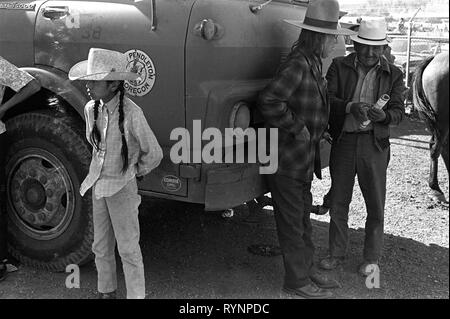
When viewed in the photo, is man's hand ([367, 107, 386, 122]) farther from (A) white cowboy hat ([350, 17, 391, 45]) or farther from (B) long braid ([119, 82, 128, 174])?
(B) long braid ([119, 82, 128, 174])

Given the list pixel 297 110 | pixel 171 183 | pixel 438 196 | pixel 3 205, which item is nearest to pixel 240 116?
pixel 297 110

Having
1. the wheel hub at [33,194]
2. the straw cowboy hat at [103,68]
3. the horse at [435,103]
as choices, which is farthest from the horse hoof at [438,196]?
the wheel hub at [33,194]

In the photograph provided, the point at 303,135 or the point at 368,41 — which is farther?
the point at 368,41

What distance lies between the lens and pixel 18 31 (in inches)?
140

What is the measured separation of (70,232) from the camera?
3541mm

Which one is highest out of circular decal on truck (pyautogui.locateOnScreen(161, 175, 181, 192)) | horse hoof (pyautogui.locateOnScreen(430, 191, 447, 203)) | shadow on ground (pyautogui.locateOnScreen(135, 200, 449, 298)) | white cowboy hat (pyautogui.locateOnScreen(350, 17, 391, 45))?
white cowboy hat (pyautogui.locateOnScreen(350, 17, 391, 45))

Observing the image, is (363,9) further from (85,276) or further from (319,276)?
(85,276)

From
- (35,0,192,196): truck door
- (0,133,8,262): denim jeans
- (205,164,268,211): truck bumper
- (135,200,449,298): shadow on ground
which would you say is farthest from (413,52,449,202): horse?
(0,133,8,262): denim jeans

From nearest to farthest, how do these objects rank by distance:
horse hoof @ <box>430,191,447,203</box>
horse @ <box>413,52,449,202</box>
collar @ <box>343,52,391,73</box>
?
horse @ <box>413,52,449,202</box>
collar @ <box>343,52,391,73</box>
horse hoof @ <box>430,191,447,203</box>

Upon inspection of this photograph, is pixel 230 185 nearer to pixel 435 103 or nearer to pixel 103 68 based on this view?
pixel 103 68

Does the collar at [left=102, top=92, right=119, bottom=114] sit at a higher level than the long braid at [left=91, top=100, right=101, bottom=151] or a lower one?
higher

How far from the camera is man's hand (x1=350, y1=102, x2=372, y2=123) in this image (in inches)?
136

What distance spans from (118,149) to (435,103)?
1889 millimetres
